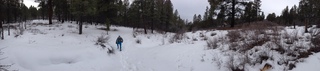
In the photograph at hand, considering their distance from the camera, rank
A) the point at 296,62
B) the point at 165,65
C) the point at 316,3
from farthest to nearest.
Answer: the point at 316,3
the point at 165,65
the point at 296,62

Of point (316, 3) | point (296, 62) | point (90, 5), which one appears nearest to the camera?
point (296, 62)

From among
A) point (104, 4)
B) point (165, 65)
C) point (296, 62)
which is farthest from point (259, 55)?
point (104, 4)

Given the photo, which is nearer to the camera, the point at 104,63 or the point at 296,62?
the point at 296,62

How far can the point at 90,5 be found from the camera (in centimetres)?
3000

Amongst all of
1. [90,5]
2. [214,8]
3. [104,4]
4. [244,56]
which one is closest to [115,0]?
[104,4]

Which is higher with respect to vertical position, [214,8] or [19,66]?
[214,8]

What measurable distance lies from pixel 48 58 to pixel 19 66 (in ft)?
6.62

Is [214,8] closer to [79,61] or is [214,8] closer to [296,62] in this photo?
[79,61]

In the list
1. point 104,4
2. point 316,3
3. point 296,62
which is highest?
point 104,4

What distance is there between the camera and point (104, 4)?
121ft

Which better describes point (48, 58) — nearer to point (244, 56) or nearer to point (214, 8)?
point (244, 56)

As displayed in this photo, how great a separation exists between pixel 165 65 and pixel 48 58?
598 centimetres

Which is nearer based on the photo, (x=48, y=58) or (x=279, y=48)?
(x=279, y=48)

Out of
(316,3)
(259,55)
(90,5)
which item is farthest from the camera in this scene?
(90,5)
